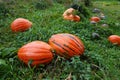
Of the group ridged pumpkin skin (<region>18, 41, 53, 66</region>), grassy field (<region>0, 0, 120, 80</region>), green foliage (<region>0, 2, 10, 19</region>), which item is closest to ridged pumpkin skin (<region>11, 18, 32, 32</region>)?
grassy field (<region>0, 0, 120, 80</region>)

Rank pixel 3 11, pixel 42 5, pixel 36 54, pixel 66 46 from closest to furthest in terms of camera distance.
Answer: pixel 36 54
pixel 66 46
pixel 3 11
pixel 42 5

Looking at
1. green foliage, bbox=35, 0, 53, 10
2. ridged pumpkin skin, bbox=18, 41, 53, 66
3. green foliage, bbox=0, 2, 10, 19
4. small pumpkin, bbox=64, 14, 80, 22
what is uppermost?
ridged pumpkin skin, bbox=18, 41, 53, 66

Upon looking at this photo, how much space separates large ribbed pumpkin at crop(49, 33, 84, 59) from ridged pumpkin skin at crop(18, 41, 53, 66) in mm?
173

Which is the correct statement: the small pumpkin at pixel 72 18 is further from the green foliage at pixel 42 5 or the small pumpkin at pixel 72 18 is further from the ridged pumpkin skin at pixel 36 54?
the ridged pumpkin skin at pixel 36 54

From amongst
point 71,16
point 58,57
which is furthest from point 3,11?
point 58,57

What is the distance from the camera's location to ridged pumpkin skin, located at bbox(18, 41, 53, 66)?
4324 mm

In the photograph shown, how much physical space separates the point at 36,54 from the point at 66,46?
474mm

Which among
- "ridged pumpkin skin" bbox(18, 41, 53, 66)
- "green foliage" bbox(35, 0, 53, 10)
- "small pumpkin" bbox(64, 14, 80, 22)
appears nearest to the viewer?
"ridged pumpkin skin" bbox(18, 41, 53, 66)

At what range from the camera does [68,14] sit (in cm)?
749

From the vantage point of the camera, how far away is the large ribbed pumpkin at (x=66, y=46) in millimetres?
4520

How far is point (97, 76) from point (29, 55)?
0.97 m

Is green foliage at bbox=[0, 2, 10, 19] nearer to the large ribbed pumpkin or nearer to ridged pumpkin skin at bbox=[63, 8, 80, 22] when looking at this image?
ridged pumpkin skin at bbox=[63, 8, 80, 22]

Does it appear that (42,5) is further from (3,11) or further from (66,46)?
(66,46)

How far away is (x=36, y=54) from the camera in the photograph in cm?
435
